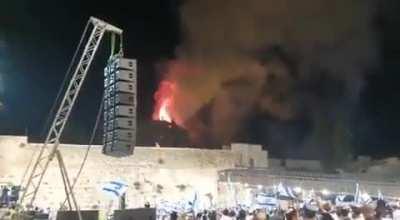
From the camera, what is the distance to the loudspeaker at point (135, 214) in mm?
14230

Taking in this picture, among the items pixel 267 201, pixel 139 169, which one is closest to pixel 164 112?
pixel 139 169

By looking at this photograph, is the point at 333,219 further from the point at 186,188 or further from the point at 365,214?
the point at 186,188

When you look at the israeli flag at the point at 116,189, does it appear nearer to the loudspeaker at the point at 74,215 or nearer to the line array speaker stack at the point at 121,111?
the line array speaker stack at the point at 121,111

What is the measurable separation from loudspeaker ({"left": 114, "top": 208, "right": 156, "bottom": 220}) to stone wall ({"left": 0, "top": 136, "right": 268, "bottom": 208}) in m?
32.5

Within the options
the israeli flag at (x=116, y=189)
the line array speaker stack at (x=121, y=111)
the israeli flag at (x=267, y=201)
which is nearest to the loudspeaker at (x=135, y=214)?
the line array speaker stack at (x=121, y=111)

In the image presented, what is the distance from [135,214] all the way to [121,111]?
4.77 m

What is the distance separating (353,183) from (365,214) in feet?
121

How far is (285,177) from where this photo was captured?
5112 centimetres

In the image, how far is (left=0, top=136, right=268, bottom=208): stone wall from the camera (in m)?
47.7

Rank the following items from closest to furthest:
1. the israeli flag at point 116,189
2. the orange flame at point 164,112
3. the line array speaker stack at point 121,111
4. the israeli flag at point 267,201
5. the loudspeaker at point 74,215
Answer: the loudspeaker at point 74,215 → the line array speaker stack at point 121,111 → the israeli flag at point 116,189 → the israeli flag at point 267,201 → the orange flame at point 164,112

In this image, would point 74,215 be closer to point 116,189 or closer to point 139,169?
point 116,189

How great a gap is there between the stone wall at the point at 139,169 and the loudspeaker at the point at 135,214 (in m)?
32.5

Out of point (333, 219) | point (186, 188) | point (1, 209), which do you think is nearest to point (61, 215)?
point (333, 219)

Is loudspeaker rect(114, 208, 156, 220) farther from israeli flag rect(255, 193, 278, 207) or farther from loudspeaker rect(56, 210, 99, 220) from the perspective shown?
israeli flag rect(255, 193, 278, 207)
